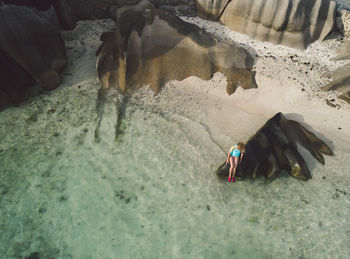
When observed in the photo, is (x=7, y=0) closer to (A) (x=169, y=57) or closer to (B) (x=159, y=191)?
(A) (x=169, y=57)

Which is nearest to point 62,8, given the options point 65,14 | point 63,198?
point 65,14

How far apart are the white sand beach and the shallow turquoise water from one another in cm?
3

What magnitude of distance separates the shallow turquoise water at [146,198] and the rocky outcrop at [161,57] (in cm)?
173

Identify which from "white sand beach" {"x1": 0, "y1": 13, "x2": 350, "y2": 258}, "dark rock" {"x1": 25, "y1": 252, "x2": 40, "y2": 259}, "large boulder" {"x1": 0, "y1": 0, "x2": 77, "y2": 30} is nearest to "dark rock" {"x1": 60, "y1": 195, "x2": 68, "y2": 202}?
"white sand beach" {"x1": 0, "y1": 13, "x2": 350, "y2": 258}

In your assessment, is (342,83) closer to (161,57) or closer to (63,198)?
(161,57)

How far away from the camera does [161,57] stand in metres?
9.81

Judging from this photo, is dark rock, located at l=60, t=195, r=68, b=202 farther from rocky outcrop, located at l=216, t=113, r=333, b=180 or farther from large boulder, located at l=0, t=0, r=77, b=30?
large boulder, located at l=0, t=0, r=77, b=30

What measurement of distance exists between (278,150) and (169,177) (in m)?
3.12

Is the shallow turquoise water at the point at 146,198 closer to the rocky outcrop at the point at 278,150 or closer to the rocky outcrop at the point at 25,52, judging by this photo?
the rocky outcrop at the point at 278,150

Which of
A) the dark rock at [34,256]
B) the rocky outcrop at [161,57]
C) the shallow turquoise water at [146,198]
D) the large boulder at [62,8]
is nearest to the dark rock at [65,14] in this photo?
the large boulder at [62,8]

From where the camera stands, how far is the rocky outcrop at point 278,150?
731 centimetres

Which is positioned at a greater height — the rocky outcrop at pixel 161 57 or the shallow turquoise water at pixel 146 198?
the rocky outcrop at pixel 161 57

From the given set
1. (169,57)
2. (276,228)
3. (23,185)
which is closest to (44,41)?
(169,57)

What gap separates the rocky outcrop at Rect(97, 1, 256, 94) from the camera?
9.66 metres
